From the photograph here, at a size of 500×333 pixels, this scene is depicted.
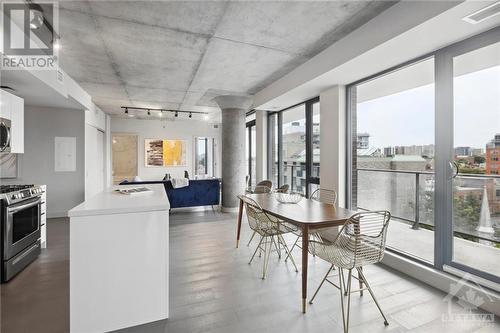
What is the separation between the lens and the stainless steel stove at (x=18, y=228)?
2.51 meters

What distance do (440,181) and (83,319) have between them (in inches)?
135

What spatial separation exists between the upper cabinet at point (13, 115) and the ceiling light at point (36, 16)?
1031 mm

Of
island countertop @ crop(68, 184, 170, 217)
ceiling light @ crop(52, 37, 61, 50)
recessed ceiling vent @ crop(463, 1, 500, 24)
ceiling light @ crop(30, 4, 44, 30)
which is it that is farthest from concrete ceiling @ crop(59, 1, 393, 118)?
island countertop @ crop(68, 184, 170, 217)

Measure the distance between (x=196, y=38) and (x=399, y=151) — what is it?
2.96m

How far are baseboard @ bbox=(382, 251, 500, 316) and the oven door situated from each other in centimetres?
423

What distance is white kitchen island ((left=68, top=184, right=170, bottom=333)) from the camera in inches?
69.1

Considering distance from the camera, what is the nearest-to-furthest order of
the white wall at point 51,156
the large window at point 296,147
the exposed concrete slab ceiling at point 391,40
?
1. the exposed concrete slab ceiling at point 391,40
2. the large window at point 296,147
3. the white wall at point 51,156

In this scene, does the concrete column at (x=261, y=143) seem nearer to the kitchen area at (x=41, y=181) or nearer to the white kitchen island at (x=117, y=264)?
the kitchen area at (x=41, y=181)

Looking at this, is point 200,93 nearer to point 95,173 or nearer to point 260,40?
point 260,40

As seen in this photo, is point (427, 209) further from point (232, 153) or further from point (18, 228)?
point (18, 228)

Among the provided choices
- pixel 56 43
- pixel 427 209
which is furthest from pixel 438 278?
pixel 56 43

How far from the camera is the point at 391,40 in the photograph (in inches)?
93.4

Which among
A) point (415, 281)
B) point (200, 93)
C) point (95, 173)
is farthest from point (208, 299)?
point (95, 173)

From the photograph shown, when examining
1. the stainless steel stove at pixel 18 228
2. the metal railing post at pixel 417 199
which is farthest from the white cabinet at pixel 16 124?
the metal railing post at pixel 417 199
